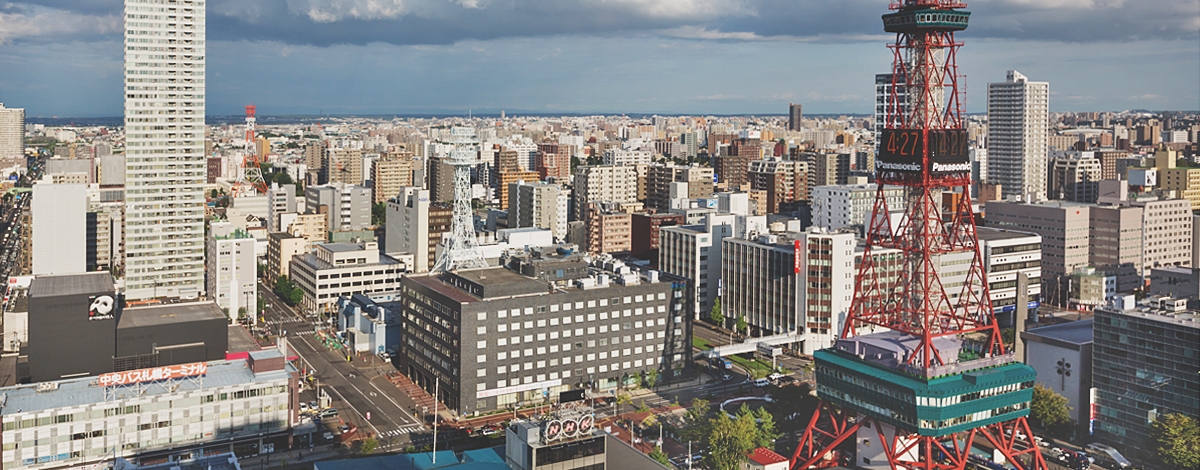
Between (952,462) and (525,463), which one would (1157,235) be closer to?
(952,462)

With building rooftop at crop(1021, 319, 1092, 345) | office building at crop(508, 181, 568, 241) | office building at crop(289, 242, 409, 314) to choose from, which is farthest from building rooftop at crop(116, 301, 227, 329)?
office building at crop(508, 181, 568, 241)

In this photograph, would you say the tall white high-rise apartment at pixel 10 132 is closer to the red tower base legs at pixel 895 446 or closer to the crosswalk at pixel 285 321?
the crosswalk at pixel 285 321

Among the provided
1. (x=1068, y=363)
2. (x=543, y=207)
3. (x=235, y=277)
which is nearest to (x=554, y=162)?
(x=543, y=207)

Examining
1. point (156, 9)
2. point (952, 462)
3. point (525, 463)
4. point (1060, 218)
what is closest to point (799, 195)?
point (1060, 218)

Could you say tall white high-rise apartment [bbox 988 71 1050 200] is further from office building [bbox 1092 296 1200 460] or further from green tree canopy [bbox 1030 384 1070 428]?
office building [bbox 1092 296 1200 460]

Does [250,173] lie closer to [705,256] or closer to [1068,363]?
[705,256]

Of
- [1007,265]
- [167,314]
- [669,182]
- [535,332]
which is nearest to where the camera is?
[535,332]
